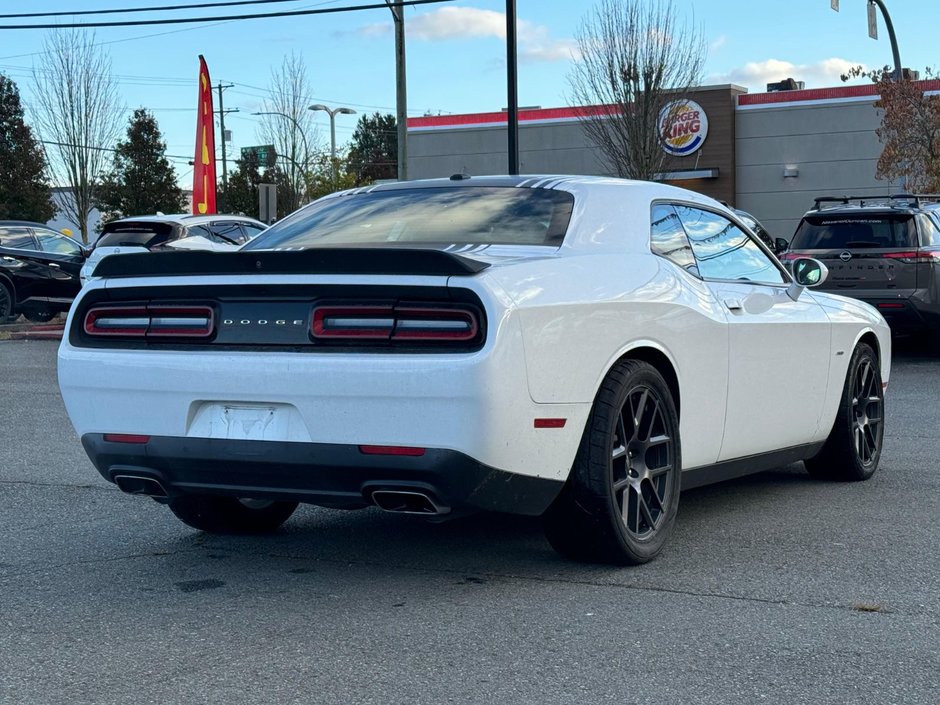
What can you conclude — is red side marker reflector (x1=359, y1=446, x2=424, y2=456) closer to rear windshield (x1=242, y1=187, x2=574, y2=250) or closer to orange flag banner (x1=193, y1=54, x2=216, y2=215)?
rear windshield (x1=242, y1=187, x2=574, y2=250)

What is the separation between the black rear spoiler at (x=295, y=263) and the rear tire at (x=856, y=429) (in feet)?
10.9

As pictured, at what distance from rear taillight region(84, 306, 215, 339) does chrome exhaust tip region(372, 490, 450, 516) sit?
0.86m

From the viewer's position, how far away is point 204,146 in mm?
30797

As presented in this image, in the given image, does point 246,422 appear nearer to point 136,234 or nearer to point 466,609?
point 466,609

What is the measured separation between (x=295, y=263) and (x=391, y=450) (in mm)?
741

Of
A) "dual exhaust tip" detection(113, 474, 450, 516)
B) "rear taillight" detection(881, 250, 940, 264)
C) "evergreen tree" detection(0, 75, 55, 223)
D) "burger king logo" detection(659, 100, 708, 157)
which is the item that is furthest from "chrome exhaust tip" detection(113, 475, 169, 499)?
"evergreen tree" detection(0, 75, 55, 223)

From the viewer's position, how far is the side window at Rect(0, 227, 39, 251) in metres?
22.2

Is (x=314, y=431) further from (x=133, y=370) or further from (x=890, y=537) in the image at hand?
(x=890, y=537)

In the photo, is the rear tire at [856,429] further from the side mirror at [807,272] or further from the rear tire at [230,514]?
the rear tire at [230,514]

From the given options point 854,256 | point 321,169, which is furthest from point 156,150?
point 854,256

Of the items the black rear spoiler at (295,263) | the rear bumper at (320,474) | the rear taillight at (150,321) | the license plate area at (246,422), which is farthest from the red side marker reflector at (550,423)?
the rear taillight at (150,321)

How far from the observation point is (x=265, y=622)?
4.45 meters

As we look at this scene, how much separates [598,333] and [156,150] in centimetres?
5456

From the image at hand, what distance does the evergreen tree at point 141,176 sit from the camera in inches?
2211
